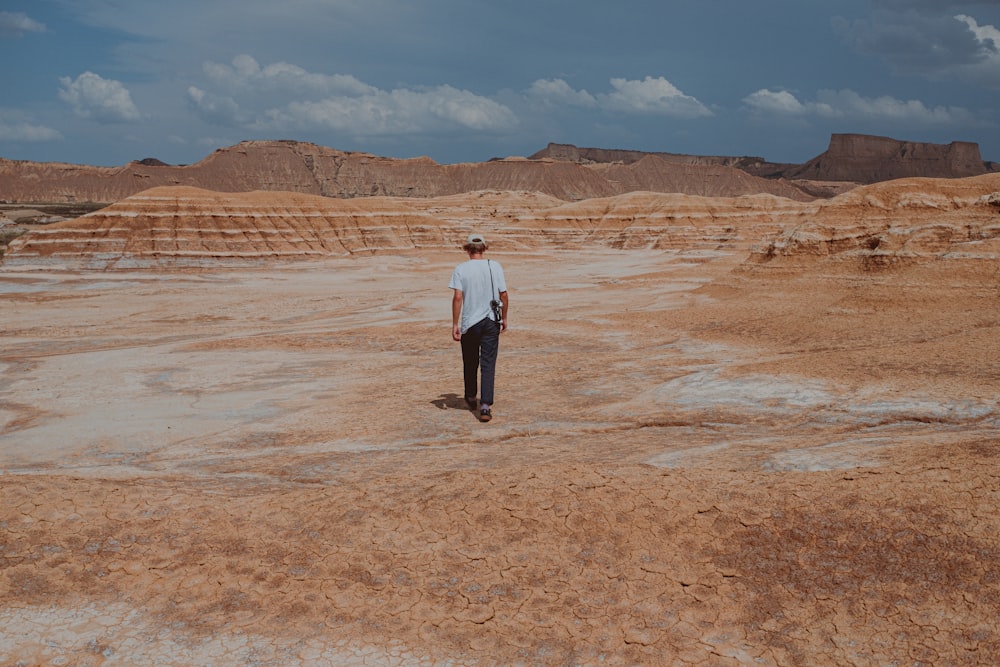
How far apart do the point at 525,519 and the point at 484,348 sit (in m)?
3.45

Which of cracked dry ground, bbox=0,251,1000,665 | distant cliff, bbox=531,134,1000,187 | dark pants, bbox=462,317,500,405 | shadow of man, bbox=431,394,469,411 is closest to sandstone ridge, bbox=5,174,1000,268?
cracked dry ground, bbox=0,251,1000,665

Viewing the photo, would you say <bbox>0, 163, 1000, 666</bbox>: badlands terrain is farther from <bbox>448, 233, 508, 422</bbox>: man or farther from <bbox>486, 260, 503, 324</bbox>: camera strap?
<bbox>486, 260, 503, 324</bbox>: camera strap

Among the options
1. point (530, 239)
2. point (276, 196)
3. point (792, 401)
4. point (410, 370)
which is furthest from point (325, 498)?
point (530, 239)

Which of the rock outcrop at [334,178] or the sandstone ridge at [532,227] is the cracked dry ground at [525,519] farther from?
the rock outcrop at [334,178]

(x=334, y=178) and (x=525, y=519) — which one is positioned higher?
(x=334, y=178)

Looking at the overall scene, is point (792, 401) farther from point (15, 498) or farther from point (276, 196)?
point (276, 196)

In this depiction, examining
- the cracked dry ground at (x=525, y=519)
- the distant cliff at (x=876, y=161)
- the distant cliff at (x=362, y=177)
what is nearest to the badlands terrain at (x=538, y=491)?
the cracked dry ground at (x=525, y=519)

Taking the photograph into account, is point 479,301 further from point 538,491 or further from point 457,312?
point 538,491

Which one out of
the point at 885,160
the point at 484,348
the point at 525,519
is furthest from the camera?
the point at 885,160

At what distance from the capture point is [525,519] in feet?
16.7

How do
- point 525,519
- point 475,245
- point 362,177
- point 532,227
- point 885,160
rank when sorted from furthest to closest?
point 885,160
point 362,177
point 532,227
point 475,245
point 525,519

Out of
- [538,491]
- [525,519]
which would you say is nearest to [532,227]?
[538,491]

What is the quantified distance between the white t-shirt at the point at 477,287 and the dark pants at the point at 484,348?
104 millimetres

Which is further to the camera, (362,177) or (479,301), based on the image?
(362,177)
